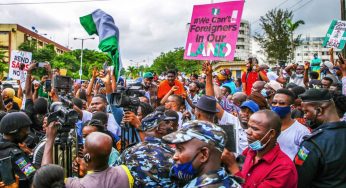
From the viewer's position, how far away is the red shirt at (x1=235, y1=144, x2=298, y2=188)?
10.4 feet

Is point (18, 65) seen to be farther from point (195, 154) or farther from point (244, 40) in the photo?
point (244, 40)

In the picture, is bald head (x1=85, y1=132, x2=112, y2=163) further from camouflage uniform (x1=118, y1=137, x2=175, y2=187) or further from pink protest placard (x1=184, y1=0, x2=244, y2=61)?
→ pink protest placard (x1=184, y1=0, x2=244, y2=61)

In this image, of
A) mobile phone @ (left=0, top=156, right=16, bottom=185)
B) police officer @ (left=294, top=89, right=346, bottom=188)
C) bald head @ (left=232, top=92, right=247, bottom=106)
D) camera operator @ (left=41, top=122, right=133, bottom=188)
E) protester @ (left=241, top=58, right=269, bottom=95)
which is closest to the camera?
camera operator @ (left=41, top=122, right=133, bottom=188)

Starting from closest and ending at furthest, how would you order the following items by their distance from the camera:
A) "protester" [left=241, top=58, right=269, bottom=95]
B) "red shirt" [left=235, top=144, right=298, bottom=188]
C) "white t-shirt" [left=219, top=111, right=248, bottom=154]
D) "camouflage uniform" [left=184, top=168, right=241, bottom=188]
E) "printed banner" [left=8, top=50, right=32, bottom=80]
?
"camouflage uniform" [left=184, top=168, right=241, bottom=188]
"red shirt" [left=235, top=144, right=298, bottom=188]
"white t-shirt" [left=219, top=111, right=248, bottom=154]
"protester" [left=241, top=58, right=269, bottom=95]
"printed banner" [left=8, top=50, right=32, bottom=80]

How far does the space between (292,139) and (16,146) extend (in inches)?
113

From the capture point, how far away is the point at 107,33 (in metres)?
5.80

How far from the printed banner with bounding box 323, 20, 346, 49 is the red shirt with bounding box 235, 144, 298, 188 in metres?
8.20

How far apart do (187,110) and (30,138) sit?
10.2 feet

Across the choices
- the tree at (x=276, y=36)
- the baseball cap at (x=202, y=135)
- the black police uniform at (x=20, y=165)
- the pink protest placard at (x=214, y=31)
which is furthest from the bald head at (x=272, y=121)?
the tree at (x=276, y=36)

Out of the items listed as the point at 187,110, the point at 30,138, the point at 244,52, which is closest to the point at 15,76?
the point at 187,110

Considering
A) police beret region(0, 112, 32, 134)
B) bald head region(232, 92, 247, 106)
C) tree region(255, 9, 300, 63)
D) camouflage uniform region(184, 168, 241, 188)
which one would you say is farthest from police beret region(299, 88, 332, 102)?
tree region(255, 9, 300, 63)

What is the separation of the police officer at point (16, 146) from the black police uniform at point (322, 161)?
244 cm

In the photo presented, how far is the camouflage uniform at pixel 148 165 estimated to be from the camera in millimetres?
3223

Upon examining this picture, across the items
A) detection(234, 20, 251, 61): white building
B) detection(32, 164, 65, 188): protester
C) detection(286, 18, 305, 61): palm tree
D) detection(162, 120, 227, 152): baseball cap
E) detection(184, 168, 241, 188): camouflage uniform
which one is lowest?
detection(32, 164, 65, 188): protester
